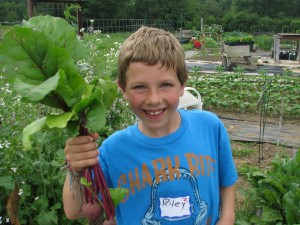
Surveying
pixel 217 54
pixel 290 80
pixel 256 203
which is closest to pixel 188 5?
pixel 217 54

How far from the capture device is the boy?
59.5 inches

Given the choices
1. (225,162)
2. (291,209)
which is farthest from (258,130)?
(225,162)

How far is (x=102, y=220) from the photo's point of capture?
1.25 m

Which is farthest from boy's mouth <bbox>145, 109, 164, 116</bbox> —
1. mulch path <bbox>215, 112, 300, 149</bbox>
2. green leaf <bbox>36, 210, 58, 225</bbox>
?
mulch path <bbox>215, 112, 300, 149</bbox>

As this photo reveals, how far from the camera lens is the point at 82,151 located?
3.85 ft

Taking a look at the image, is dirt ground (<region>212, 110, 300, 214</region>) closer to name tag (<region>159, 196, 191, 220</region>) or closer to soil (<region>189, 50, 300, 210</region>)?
soil (<region>189, 50, 300, 210</region>)

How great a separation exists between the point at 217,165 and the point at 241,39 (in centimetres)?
1635

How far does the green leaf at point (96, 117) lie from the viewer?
3.64 ft

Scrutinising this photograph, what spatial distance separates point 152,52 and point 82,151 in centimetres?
54

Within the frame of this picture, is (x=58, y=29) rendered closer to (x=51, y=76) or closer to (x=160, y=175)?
(x=51, y=76)

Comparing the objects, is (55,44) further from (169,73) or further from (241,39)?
(241,39)

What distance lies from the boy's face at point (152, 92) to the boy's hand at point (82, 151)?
37cm

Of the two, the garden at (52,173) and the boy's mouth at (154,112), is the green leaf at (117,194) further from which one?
the boy's mouth at (154,112)

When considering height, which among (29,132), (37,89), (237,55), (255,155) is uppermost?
(37,89)
